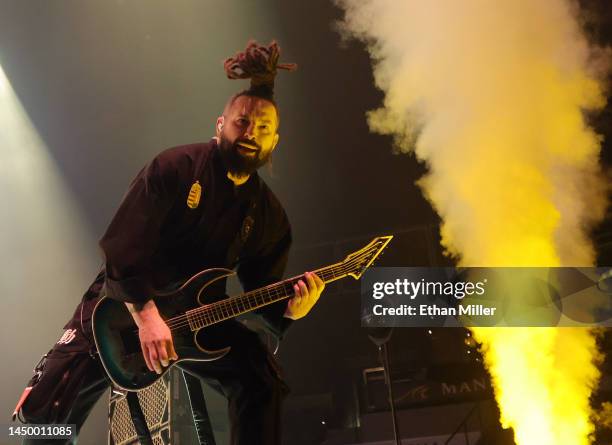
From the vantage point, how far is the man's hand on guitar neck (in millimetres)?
2104

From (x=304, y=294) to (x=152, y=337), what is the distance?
581mm

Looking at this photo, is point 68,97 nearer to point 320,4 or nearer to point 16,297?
point 16,297

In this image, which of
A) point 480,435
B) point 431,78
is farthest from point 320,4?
point 480,435

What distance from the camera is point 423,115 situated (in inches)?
111

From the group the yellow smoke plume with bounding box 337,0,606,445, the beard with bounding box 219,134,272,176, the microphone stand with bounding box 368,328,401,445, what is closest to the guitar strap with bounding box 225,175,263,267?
the beard with bounding box 219,134,272,176

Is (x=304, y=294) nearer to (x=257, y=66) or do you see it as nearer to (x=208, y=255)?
(x=208, y=255)

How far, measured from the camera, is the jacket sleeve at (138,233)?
2111mm

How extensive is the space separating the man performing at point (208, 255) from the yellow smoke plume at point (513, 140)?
841mm

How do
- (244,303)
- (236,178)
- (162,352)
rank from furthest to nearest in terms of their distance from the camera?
1. (236,178)
2. (244,303)
3. (162,352)

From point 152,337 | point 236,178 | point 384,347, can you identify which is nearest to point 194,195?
point 236,178

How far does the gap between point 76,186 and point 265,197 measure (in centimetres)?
146

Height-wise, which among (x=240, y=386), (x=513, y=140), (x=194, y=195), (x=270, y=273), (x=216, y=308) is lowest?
(x=240, y=386)

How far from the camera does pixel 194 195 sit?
2.26m

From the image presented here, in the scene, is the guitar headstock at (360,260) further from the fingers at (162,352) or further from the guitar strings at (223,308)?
the fingers at (162,352)
